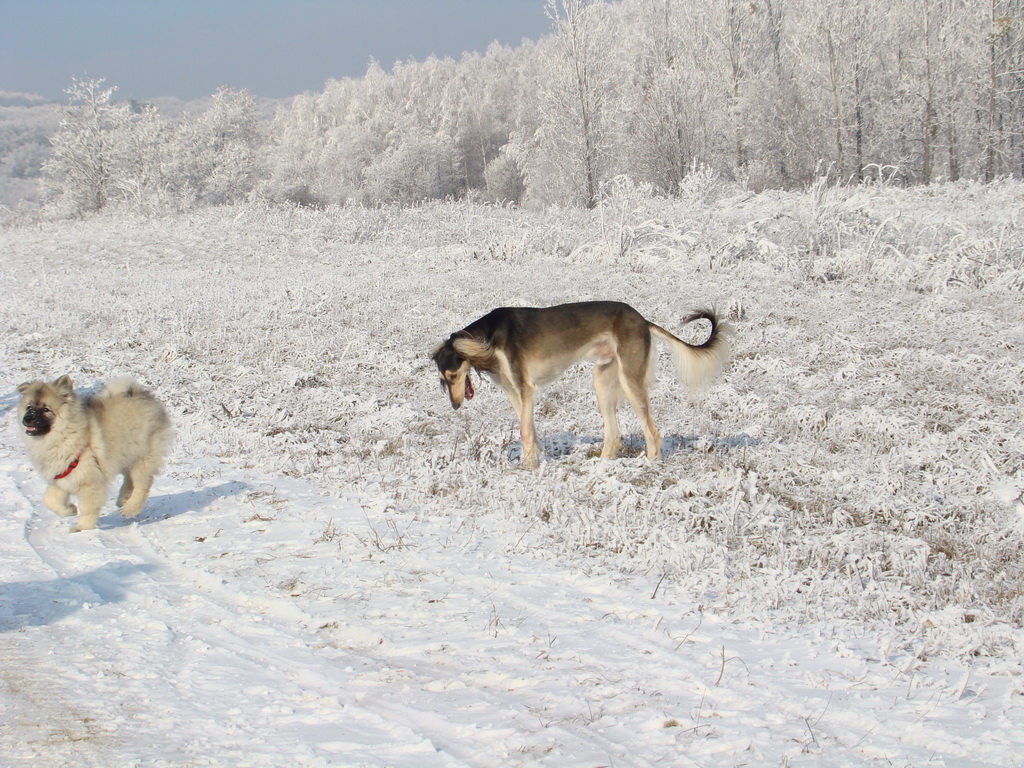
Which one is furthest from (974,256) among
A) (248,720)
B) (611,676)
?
(248,720)

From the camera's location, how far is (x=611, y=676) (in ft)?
12.4

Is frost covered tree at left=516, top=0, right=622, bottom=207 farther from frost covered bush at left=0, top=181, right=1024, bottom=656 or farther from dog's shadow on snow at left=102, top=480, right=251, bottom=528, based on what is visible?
dog's shadow on snow at left=102, top=480, right=251, bottom=528

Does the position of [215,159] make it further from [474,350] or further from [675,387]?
[474,350]

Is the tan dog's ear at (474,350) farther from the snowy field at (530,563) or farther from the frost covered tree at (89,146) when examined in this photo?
the frost covered tree at (89,146)

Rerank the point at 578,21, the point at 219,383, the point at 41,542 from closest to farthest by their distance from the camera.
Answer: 1. the point at 41,542
2. the point at 219,383
3. the point at 578,21

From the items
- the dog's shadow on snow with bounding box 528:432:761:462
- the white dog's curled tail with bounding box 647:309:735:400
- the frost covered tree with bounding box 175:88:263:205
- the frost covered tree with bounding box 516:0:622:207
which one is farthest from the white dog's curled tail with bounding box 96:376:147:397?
the frost covered tree with bounding box 175:88:263:205

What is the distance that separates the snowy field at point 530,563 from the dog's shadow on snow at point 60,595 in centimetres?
3

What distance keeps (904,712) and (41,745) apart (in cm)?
386

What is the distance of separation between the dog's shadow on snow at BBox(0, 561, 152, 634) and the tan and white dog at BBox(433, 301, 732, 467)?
3.46 meters

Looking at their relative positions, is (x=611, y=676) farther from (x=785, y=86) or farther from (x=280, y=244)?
(x=785, y=86)

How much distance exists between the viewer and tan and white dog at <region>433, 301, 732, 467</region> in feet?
24.7

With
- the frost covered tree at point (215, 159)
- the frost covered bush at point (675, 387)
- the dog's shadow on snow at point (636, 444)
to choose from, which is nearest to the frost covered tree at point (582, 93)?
the frost covered bush at point (675, 387)

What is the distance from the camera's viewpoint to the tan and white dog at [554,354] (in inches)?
296

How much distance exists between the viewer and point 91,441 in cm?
618
